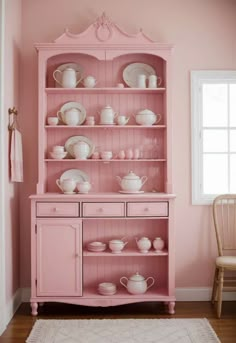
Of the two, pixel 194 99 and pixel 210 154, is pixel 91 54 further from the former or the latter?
pixel 210 154

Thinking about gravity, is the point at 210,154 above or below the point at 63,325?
above

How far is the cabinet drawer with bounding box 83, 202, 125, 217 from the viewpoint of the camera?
370cm

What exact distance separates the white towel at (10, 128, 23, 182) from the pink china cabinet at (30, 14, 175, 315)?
0.18 metres

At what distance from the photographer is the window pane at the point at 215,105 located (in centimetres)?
420

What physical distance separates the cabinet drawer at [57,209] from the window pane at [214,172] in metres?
1.31

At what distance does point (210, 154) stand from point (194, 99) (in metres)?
0.55

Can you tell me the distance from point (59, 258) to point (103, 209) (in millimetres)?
556

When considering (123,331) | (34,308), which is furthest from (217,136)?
(34,308)

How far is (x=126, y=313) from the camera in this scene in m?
3.74

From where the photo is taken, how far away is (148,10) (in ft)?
13.7

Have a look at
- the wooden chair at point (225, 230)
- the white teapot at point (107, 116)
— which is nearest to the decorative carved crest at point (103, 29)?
the white teapot at point (107, 116)

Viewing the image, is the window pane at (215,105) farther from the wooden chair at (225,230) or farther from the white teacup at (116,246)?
the white teacup at (116,246)

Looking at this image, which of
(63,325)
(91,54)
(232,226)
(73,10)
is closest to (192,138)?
(232,226)

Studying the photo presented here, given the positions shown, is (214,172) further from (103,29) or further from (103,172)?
(103,29)
